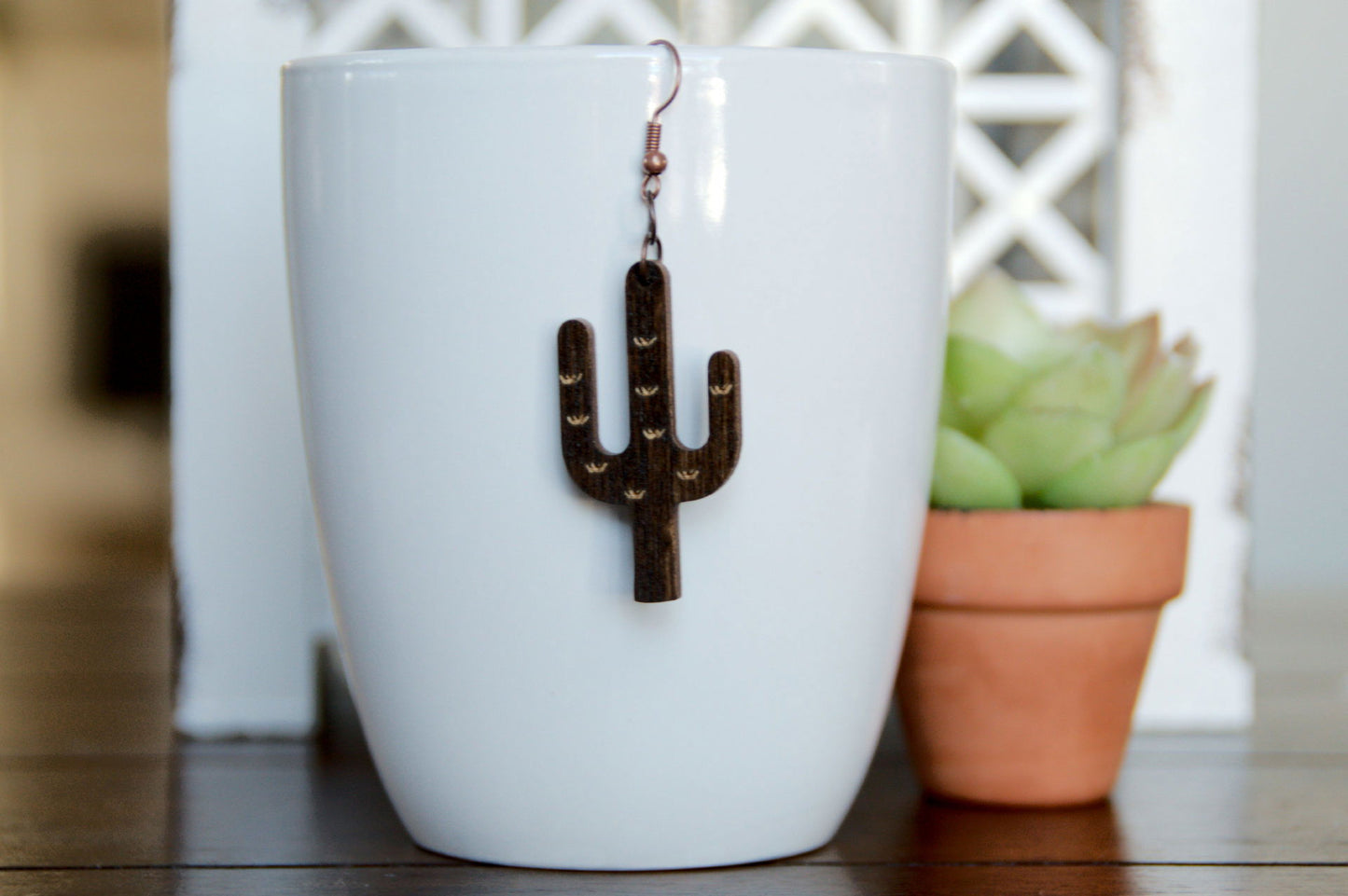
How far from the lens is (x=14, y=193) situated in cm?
354

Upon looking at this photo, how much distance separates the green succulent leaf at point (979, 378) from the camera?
2.42 ft

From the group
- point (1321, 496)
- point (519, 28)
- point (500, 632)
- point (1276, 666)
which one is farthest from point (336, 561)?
point (1321, 496)

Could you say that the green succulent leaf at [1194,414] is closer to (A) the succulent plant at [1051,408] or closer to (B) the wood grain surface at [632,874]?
(A) the succulent plant at [1051,408]

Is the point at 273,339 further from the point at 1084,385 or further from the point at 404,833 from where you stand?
the point at 1084,385

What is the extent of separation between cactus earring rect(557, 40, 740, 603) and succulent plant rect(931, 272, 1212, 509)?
201 mm

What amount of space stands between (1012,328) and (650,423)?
28 cm

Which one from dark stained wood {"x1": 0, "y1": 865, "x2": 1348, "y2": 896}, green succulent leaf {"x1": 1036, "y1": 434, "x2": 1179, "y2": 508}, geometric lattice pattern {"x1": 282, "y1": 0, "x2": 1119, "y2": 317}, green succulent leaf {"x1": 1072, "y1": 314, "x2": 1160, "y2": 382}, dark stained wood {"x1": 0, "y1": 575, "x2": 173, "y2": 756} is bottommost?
dark stained wood {"x1": 0, "y1": 575, "x2": 173, "y2": 756}

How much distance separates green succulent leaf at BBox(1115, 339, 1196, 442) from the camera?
76 cm

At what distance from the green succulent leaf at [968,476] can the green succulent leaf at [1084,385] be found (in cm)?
4

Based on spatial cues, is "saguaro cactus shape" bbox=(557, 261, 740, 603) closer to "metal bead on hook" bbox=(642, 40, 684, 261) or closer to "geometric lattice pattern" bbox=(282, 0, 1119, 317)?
"metal bead on hook" bbox=(642, 40, 684, 261)

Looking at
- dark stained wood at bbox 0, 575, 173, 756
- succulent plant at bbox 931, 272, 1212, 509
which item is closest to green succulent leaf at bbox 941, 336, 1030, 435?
succulent plant at bbox 931, 272, 1212, 509

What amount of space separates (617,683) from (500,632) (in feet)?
0.17

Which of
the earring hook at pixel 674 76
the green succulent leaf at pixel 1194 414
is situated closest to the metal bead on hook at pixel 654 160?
the earring hook at pixel 674 76

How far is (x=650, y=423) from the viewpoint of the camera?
567 millimetres
